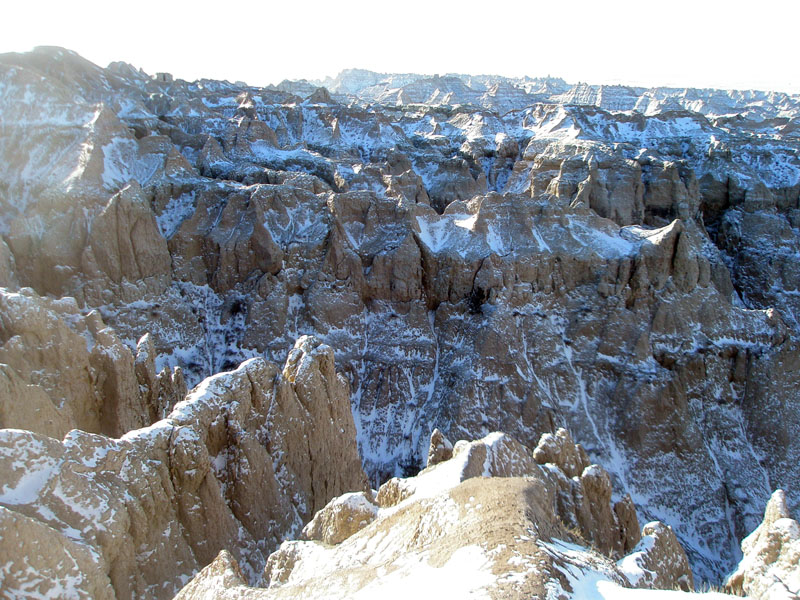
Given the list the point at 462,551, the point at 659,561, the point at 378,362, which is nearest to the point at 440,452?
the point at 659,561

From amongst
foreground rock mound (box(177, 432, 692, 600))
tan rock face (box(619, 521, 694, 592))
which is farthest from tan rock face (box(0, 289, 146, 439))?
tan rock face (box(619, 521, 694, 592))

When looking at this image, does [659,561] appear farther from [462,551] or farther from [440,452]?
[440,452]

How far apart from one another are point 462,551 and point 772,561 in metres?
8.16

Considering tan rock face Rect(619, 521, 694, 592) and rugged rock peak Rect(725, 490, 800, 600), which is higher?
rugged rock peak Rect(725, 490, 800, 600)

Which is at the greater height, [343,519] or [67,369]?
[67,369]

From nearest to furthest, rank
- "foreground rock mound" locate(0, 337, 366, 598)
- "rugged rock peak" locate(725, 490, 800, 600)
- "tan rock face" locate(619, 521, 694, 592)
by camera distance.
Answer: "rugged rock peak" locate(725, 490, 800, 600), "foreground rock mound" locate(0, 337, 366, 598), "tan rock face" locate(619, 521, 694, 592)

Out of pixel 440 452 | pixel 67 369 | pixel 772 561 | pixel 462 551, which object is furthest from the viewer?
pixel 67 369

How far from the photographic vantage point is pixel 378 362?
141ft

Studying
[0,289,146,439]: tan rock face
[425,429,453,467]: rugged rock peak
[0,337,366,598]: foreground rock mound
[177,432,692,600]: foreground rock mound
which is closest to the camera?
[177,432,692,600]: foreground rock mound

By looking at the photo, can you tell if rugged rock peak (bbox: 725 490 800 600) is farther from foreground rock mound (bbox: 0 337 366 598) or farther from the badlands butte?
foreground rock mound (bbox: 0 337 366 598)

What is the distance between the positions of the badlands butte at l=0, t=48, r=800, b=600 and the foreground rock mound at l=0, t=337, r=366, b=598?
0.08m

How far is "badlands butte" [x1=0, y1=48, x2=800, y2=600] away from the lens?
1370 cm

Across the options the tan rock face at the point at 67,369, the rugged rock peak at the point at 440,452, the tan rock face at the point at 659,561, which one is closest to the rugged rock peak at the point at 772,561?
the tan rock face at the point at 659,561

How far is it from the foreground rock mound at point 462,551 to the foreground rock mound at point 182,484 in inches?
113
